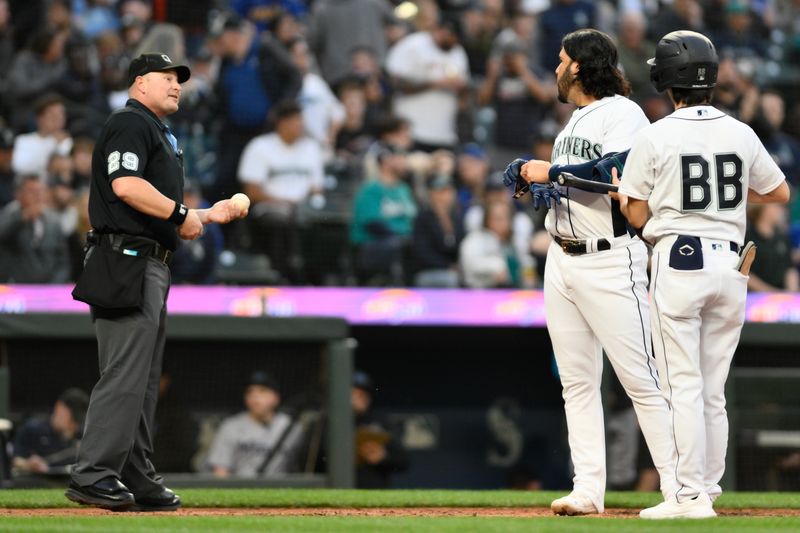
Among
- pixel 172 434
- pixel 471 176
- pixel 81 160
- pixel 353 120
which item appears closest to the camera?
pixel 172 434

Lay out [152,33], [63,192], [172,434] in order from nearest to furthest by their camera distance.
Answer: [172,434] < [63,192] < [152,33]

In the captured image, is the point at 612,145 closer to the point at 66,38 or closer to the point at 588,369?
the point at 588,369

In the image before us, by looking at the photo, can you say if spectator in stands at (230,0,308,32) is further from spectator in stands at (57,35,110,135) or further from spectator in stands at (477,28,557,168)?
spectator in stands at (477,28,557,168)

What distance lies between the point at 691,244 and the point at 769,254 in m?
5.86

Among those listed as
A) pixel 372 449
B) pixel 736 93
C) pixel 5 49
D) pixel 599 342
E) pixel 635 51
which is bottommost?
pixel 372 449

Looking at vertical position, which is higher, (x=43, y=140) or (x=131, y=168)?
(x=43, y=140)

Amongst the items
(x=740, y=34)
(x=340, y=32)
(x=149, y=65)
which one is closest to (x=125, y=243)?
(x=149, y=65)

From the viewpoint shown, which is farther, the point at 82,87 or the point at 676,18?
the point at 676,18

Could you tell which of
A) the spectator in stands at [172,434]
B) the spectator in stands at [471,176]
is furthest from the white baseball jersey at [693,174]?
the spectator in stands at [471,176]

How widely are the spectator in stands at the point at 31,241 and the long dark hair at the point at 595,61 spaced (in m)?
5.17

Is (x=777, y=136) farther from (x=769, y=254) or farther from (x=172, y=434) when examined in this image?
(x=172, y=434)

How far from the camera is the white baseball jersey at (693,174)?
16.2 feet

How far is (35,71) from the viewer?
1106 centimetres

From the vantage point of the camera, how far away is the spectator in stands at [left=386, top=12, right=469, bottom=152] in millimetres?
12031
